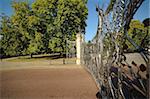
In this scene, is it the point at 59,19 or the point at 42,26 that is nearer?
the point at 59,19

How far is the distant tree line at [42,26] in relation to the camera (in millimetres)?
42250

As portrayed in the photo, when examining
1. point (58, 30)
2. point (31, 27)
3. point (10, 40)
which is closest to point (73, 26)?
point (58, 30)

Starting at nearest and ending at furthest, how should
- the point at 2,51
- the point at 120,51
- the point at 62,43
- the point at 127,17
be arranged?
the point at 127,17 < the point at 120,51 < the point at 62,43 < the point at 2,51

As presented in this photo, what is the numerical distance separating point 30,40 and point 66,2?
26.8 feet

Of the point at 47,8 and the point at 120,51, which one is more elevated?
the point at 47,8

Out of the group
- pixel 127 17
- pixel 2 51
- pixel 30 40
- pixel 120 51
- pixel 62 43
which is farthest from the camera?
pixel 2 51

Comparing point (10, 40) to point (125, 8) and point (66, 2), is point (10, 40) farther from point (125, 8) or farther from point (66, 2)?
point (125, 8)

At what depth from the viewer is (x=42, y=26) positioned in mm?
44031

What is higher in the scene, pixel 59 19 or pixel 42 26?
pixel 59 19

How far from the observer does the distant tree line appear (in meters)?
42.2

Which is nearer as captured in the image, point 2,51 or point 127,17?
point 127,17

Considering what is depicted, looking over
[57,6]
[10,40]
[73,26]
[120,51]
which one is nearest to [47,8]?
[57,6]

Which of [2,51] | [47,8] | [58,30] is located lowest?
[2,51]

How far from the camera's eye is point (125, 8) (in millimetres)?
4668
